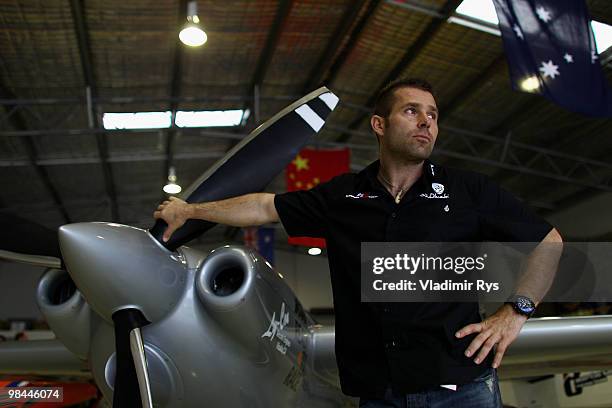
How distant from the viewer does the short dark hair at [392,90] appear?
2.66 meters

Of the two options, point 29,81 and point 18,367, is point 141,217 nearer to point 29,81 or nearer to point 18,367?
point 29,81

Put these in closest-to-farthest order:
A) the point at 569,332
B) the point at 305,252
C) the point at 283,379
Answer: the point at 283,379
the point at 569,332
the point at 305,252

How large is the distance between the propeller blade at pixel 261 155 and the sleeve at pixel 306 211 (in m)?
0.78

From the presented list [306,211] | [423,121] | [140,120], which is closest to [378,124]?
[423,121]

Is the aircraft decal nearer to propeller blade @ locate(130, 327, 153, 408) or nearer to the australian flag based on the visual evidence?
propeller blade @ locate(130, 327, 153, 408)

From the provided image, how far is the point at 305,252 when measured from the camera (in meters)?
30.9

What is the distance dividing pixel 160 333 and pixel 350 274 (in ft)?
4.45

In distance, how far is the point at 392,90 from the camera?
2.71 metres

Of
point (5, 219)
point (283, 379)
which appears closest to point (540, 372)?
point (283, 379)

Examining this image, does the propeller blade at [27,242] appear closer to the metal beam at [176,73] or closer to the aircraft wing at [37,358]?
the aircraft wing at [37,358]

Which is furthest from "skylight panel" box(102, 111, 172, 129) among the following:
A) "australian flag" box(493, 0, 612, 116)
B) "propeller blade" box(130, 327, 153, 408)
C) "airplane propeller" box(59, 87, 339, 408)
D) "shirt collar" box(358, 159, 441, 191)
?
"shirt collar" box(358, 159, 441, 191)

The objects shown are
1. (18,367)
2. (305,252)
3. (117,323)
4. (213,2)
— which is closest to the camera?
(117,323)

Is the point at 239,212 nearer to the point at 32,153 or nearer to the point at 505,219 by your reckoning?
the point at 505,219

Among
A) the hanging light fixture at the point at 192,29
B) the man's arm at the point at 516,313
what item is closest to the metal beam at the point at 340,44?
the hanging light fixture at the point at 192,29
